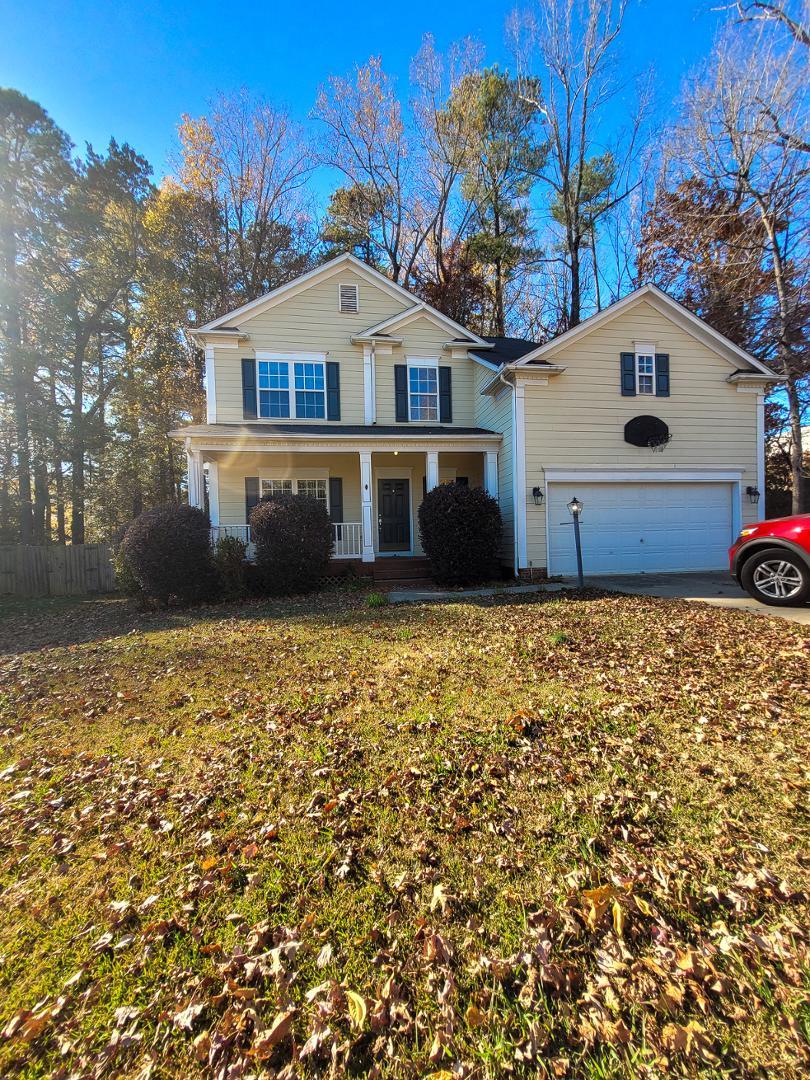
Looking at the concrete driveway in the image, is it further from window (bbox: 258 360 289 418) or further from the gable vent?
the gable vent

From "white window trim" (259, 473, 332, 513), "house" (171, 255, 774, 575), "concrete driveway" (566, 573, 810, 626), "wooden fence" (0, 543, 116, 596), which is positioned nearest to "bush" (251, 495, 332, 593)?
"house" (171, 255, 774, 575)

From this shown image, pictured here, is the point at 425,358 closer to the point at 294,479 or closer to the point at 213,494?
the point at 294,479

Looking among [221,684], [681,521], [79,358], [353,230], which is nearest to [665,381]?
[681,521]

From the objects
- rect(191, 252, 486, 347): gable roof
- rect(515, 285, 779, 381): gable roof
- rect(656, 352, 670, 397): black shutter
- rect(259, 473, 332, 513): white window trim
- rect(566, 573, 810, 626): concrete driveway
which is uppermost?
rect(191, 252, 486, 347): gable roof

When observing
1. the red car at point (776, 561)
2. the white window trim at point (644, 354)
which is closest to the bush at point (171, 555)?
the red car at point (776, 561)

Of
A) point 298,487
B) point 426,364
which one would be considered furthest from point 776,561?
point 298,487

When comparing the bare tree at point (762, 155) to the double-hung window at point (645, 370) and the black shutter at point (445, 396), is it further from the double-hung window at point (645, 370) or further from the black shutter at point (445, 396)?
the black shutter at point (445, 396)

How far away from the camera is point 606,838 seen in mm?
2354

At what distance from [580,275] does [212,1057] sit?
2474 centimetres

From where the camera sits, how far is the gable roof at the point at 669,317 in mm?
11312

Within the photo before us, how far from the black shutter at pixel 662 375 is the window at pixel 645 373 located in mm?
106

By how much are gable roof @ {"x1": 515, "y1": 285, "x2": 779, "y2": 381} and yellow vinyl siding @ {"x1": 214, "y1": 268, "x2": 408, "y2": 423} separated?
15.9 feet

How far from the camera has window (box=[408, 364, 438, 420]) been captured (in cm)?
1372

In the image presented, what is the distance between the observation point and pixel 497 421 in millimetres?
12359
